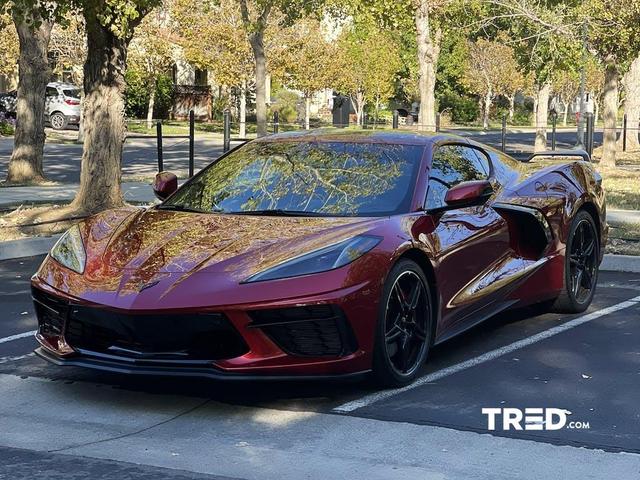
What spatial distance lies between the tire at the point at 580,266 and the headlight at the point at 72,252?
134 inches

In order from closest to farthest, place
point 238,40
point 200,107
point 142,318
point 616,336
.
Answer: point 142,318 < point 616,336 < point 238,40 < point 200,107

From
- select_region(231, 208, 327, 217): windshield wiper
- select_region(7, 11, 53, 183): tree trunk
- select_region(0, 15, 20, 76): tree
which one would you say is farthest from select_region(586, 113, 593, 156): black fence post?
select_region(0, 15, 20, 76): tree

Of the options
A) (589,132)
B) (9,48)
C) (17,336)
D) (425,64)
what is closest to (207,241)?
(17,336)

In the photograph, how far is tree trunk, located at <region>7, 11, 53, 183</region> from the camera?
726 inches

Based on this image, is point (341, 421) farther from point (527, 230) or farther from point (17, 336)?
point (17, 336)

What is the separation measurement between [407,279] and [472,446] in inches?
49.3

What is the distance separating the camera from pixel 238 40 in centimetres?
4350

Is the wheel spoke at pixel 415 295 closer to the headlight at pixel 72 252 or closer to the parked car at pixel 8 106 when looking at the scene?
the headlight at pixel 72 252

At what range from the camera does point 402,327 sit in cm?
589

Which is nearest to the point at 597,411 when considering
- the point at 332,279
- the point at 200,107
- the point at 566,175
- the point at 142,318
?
the point at 332,279

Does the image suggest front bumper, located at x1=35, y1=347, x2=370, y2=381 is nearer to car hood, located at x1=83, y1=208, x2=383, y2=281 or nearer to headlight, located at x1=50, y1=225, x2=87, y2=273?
car hood, located at x1=83, y1=208, x2=383, y2=281

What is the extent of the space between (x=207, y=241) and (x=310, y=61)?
142 feet

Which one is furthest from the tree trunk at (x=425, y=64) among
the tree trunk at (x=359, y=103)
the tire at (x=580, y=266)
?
the tree trunk at (x=359, y=103)

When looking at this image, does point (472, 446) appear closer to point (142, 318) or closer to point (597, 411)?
point (597, 411)
